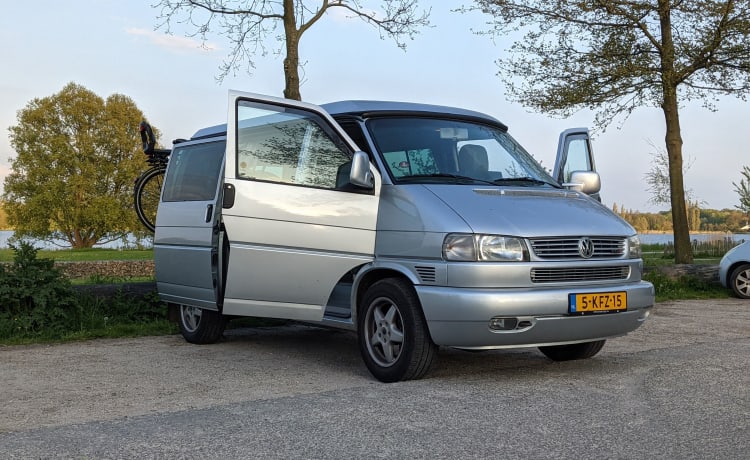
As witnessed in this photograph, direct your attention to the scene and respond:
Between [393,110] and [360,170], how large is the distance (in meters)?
0.93

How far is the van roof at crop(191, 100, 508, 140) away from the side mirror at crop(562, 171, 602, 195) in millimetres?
786

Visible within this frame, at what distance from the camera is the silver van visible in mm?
5688

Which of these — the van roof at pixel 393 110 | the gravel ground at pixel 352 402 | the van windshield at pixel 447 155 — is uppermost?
the van roof at pixel 393 110

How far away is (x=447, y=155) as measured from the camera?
6.70 meters

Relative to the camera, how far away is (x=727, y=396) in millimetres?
5375

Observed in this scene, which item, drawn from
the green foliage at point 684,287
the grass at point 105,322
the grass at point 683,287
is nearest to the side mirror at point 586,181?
the grass at point 105,322

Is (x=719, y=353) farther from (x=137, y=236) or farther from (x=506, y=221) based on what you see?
(x=137, y=236)

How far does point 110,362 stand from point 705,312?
8.10m

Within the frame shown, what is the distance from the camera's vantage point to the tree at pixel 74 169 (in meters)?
50.0

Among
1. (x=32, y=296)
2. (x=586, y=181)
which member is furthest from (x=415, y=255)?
(x=32, y=296)

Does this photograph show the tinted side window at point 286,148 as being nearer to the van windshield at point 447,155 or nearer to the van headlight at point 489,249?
the van windshield at point 447,155

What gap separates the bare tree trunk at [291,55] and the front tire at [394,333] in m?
6.98

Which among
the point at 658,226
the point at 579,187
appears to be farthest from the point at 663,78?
the point at 658,226

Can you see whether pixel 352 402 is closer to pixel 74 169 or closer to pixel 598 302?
pixel 598 302
